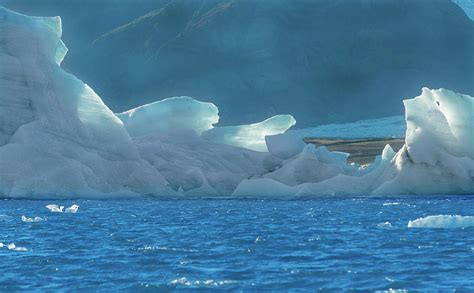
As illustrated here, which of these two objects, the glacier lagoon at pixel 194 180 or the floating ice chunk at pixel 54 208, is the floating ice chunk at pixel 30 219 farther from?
the floating ice chunk at pixel 54 208

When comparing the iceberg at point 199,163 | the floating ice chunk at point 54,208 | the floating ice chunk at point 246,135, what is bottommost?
the floating ice chunk at point 54,208

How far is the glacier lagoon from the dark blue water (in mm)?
109

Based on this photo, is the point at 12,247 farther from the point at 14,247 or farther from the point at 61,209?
the point at 61,209

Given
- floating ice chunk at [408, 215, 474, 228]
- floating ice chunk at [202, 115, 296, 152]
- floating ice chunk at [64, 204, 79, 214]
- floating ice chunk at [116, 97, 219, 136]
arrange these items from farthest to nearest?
floating ice chunk at [202, 115, 296, 152] < floating ice chunk at [116, 97, 219, 136] < floating ice chunk at [64, 204, 79, 214] < floating ice chunk at [408, 215, 474, 228]

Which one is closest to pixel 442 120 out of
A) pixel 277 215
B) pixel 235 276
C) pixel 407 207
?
pixel 407 207

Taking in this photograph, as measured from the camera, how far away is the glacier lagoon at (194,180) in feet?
90.3

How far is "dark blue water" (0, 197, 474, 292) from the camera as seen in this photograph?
19584 mm

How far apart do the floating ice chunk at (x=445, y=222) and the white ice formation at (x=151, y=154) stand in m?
15.2

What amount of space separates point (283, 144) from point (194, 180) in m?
4.85

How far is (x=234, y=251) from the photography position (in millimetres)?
24625

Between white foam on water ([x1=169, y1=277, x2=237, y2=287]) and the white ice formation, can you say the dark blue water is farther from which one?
the white ice formation

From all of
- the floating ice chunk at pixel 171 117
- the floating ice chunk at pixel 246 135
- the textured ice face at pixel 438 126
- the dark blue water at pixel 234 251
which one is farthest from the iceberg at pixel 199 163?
the dark blue water at pixel 234 251

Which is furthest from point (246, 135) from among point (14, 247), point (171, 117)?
point (14, 247)

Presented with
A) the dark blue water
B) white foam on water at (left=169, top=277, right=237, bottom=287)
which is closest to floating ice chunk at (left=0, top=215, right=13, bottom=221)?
the dark blue water
